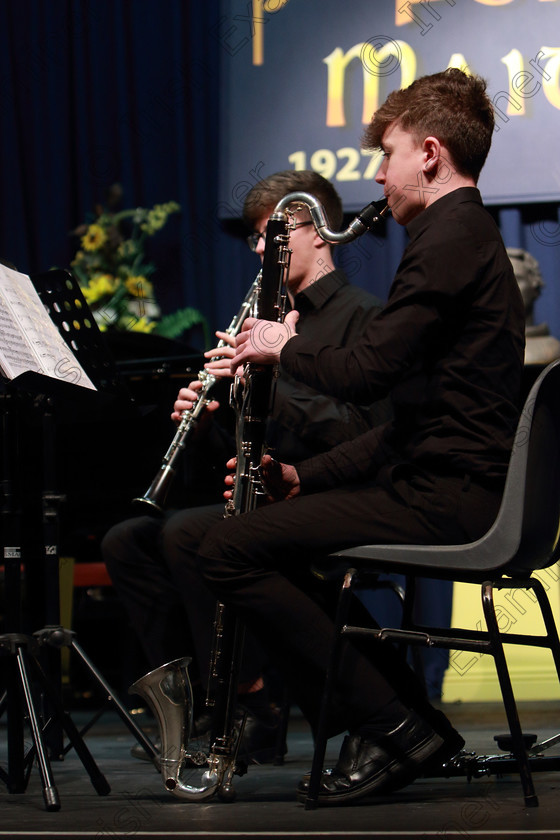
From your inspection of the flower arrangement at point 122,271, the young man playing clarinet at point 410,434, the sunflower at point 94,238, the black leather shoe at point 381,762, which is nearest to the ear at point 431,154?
the young man playing clarinet at point 410,434

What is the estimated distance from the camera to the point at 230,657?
1947 millimetres

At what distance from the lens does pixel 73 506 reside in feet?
10.5

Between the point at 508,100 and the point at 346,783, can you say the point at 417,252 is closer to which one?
the point at 346,783

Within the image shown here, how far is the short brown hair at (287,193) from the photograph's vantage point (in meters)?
2.80

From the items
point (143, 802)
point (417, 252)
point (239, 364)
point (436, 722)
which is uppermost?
point (417, 252)

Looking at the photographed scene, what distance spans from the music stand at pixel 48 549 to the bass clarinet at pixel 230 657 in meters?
0.19

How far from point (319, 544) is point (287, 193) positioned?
1344 mm

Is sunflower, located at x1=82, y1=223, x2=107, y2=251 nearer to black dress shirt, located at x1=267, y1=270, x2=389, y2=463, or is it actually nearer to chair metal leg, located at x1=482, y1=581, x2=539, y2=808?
black dress shirt, located at x1=267, y1=270, x2=389, y2=463

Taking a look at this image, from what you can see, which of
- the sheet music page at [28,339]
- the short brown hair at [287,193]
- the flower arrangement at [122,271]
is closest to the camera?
the sheet music page at [28,339]

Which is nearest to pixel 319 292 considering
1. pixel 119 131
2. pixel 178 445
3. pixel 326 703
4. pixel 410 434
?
pixel 178 445

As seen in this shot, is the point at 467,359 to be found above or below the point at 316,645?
above

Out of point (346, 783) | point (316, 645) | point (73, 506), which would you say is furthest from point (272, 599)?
point (73, 506)

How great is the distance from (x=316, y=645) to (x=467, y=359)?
617 mm

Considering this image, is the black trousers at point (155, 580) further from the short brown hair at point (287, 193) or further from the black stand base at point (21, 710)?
the short brown hair at point (287, 193)
